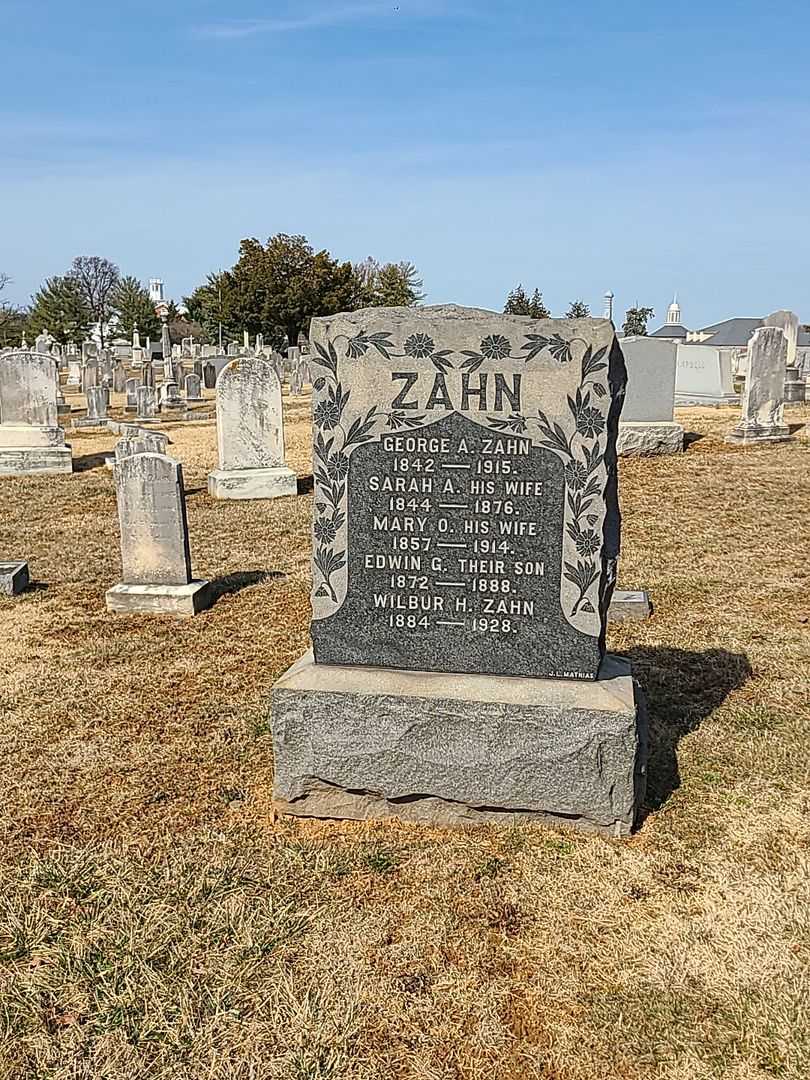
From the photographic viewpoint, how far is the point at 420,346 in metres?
3.83

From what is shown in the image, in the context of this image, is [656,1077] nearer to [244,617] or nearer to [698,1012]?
[698,1012]

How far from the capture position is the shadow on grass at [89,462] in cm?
1429

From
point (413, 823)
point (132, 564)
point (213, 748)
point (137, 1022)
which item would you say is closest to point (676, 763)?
point (413, 823)

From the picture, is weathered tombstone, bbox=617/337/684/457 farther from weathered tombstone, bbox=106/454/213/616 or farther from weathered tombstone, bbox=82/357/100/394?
weathered tombstone, bbox=82/357/100/394

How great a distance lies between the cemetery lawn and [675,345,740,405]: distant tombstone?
17.4 meters

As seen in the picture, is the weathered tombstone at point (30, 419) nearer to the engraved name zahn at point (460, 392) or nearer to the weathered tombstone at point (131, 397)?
the weathered tombstone at point (131, 397)

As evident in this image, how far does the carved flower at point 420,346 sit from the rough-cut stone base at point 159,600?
373 cm

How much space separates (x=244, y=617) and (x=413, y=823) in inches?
128

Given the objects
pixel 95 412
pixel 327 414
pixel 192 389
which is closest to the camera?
pixel 327 414

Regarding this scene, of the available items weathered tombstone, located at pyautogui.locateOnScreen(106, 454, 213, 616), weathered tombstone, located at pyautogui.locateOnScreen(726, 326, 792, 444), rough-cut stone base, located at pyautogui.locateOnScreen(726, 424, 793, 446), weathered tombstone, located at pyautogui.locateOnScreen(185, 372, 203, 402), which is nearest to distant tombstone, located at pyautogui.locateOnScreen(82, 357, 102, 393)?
weathered tombstone, located at pyautogui.locateOnScreen(185, 372, 203, 402)

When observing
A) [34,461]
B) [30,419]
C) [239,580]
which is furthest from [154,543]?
[30,419]

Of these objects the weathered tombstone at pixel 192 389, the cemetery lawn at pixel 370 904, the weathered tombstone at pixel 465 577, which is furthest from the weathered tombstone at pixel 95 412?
the weathered tombstone at pixel 465 577

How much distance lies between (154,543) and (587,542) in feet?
14.0

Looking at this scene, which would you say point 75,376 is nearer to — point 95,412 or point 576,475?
point 95,412
